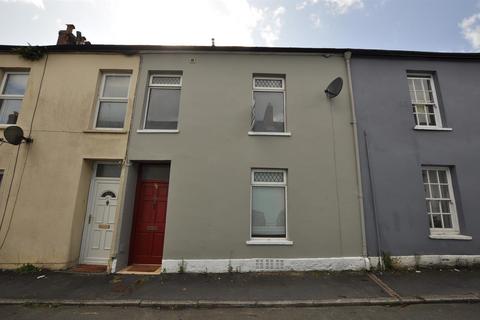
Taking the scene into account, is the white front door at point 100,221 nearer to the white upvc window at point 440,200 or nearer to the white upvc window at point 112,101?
the white upvc window at point 112,101

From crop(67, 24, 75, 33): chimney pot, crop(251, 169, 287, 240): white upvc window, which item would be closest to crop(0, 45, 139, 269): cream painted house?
crop(67, 24, 75, 33): chimney pot

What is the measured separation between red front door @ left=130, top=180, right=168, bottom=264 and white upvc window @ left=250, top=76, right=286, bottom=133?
137 inches

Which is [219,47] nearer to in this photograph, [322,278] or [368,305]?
[322,278]

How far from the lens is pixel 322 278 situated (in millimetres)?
5484

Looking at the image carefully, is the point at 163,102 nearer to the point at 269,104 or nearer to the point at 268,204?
the point at 269,104

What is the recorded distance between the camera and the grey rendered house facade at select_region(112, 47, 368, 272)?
5984mm

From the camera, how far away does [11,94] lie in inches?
278

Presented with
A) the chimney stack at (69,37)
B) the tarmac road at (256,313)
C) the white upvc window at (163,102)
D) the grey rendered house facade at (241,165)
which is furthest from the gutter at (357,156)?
the chimney stack at (69,37)

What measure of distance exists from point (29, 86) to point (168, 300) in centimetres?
746

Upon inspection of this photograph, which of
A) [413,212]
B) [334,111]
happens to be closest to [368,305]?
[413,212]

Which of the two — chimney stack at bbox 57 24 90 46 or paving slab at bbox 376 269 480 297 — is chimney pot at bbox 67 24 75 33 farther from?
paving slab at bbox 376 269 480 297

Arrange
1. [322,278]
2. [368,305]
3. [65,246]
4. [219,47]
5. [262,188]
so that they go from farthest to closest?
1. [219,47]
2. [262,188]
3. [65,246]
4. [322,278]
5. [368,305]

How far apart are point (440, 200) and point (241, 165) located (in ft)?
19.0

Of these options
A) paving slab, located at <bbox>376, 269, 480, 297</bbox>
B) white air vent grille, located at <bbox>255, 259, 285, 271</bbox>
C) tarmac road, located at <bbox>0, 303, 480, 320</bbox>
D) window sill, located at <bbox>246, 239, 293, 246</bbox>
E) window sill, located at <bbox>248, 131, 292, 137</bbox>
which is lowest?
tarmac road, located at <bbox>0, 303, 480, 320</bbox>
